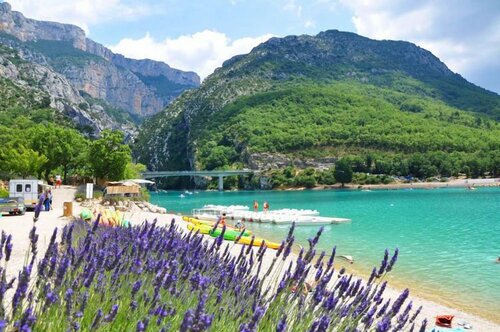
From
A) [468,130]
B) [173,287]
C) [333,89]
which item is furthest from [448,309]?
[333,89]

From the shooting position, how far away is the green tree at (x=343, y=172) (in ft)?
410

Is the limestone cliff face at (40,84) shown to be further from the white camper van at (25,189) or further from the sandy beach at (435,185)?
the white camper van at (25,189)

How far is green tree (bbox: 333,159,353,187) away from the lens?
124938 millimetres

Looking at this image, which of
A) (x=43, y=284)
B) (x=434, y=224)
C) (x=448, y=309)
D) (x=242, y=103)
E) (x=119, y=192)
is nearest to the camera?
(x=43, y=284)

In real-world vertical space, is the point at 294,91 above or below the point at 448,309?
above

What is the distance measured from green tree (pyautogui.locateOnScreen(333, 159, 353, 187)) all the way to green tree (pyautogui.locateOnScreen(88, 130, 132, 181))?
87452mm

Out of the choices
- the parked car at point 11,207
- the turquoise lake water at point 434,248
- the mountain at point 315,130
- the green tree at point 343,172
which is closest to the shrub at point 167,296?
the turquoise lake water at point 434,248

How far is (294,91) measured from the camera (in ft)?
598

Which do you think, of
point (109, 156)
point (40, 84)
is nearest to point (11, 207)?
point (109, 156)

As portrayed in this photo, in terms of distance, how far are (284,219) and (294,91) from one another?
145 meters

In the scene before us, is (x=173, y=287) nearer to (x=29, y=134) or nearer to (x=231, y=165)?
(x=29, y=134)

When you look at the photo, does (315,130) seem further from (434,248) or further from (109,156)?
(434,248)

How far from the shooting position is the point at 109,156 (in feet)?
146

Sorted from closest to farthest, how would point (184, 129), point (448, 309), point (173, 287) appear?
A: point (173, 287) < point (448, 309) < point (184, 129)
